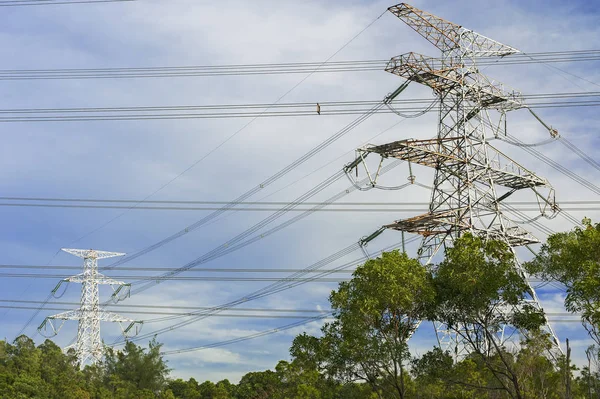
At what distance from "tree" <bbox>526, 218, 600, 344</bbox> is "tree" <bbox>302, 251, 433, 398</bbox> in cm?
657

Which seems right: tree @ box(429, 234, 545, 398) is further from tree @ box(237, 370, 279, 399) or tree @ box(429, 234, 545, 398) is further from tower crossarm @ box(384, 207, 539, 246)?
tree @ box(237, 370, 279, 399)

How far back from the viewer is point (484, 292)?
2922cm

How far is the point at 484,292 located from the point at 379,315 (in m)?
5.83

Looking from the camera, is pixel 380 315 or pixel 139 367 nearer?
pixel 380 315

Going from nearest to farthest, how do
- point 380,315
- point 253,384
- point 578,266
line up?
point 578,266, point 380,315, point 253,384

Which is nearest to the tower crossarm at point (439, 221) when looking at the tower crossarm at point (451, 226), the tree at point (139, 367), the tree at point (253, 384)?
the tower crossarm at point (451, 226)

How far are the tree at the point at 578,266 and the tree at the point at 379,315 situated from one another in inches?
259

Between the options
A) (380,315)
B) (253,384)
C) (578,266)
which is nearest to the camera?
(578,266)

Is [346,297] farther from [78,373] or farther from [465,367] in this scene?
[78,373]

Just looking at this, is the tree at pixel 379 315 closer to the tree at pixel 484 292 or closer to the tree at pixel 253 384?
the tree at pixel 484 292

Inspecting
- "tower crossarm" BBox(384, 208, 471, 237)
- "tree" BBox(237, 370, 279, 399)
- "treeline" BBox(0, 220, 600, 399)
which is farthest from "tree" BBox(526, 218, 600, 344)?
"tree" BBox(237, 370, 279, 399)

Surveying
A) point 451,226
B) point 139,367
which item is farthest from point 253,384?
point 451,226

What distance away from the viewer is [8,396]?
6262cm

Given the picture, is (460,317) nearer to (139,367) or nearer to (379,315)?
(379,315)
